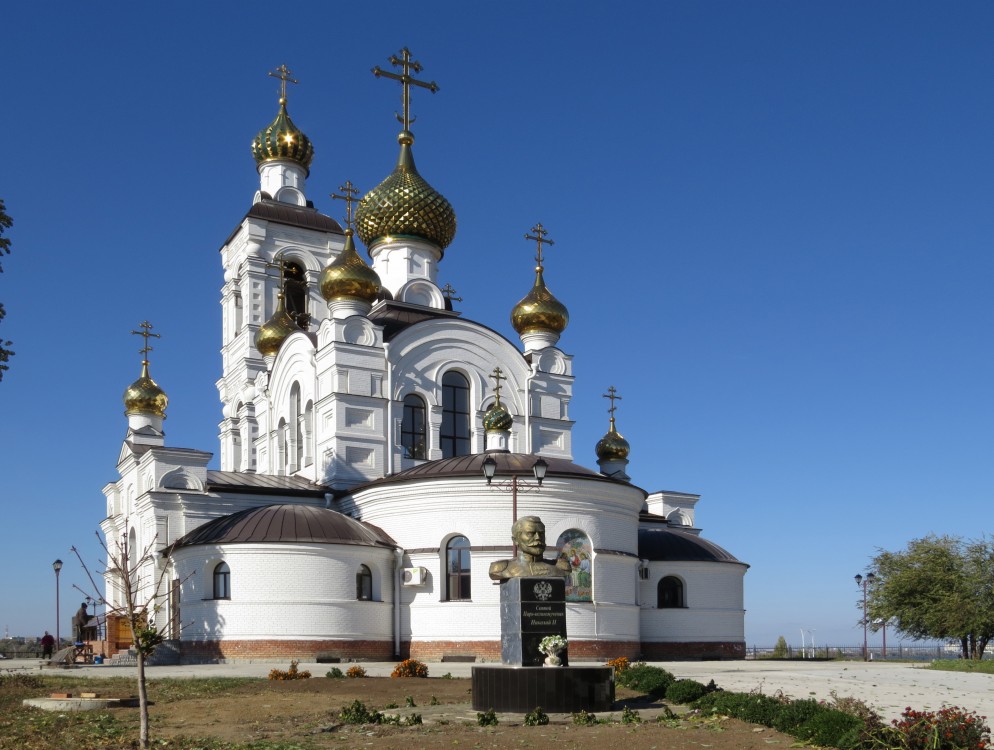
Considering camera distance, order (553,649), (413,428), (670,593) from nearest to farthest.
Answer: (553,649), (670,593), (413,428)

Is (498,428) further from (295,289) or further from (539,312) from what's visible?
(295,289)

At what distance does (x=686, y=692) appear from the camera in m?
15.4

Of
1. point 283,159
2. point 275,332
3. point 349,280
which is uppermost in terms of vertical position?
point 283,159

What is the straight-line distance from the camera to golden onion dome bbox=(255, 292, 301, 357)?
40.1 metres

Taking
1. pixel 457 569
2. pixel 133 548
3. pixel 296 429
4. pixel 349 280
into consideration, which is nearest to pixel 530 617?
pixel 457 569

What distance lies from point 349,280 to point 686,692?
2054 cm

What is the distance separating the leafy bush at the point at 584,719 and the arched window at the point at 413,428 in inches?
796

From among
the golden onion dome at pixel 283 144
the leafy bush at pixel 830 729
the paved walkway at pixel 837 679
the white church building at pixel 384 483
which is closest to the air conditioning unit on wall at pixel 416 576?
the white church building at pixel 384 483

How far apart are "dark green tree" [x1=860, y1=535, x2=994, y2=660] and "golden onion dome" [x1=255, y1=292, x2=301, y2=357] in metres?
21.3

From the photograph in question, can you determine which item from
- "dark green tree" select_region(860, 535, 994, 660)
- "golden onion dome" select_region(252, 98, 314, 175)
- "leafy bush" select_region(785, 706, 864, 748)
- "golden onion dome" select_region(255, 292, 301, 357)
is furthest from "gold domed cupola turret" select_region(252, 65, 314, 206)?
"leafy bush" select_region(785, 706, 864, 748)

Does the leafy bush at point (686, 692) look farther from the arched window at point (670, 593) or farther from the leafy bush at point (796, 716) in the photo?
the arched window at point (670, 593)

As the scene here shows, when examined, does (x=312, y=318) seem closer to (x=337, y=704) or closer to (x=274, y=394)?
(x=274, y=394)

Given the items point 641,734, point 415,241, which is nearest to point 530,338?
point 415,241

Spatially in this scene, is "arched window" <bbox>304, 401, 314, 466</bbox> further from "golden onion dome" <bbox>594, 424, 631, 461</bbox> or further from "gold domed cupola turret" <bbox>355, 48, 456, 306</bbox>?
"golden onion dome" <bbox>594, 424, 631, 461</bbox>
